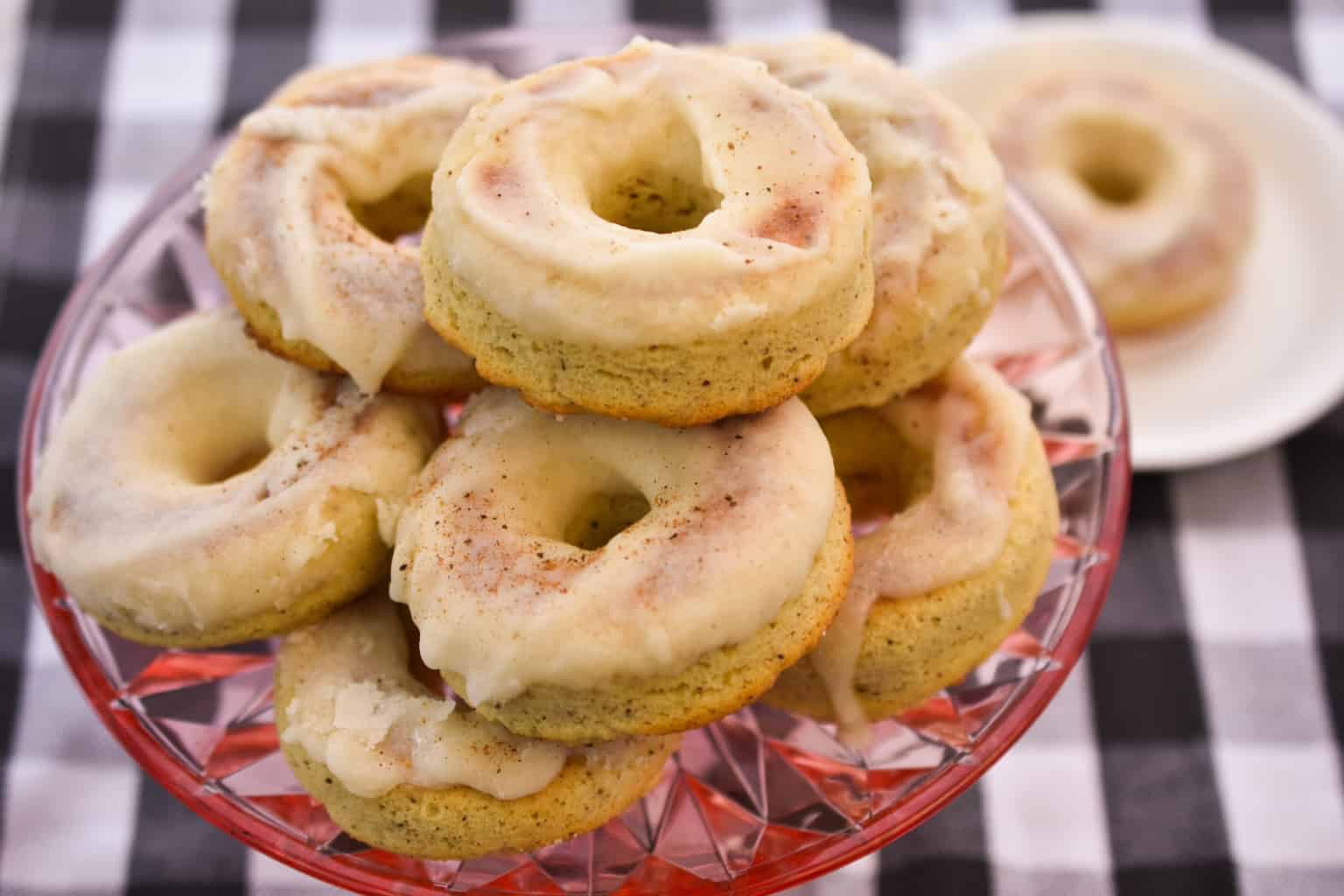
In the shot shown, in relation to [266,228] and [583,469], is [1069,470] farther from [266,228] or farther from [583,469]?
[266,228]

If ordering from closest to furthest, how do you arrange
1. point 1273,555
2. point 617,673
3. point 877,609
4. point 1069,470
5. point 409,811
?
point 617,673 → point 409,811 → point 877,609 → point 1069,470 → point 1273,555

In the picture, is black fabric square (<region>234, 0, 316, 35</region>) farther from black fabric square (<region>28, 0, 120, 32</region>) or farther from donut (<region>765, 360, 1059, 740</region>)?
donut (<region>765, 360, 1059, 740</region>)

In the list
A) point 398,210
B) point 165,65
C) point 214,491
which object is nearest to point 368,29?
point 165,65

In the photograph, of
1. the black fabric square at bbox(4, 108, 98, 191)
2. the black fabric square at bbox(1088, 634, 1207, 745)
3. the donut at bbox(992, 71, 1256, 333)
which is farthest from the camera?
the black fabric square at bbox(4, 108, 98, 191)

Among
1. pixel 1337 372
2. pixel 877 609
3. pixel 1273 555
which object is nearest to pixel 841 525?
pixel 877 609

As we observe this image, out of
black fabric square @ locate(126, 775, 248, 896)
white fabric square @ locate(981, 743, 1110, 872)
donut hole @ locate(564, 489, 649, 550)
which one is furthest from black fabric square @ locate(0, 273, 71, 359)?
white fabric square @ locate(981, 743, 1110, 872)

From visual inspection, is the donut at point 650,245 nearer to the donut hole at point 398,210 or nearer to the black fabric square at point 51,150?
the donut hole at point 398,210

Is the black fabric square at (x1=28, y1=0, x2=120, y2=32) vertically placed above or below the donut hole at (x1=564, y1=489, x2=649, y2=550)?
below

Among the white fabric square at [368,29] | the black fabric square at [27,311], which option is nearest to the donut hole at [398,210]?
the black fabric square at [27,311]

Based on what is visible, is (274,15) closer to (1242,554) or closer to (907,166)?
(907,166)
